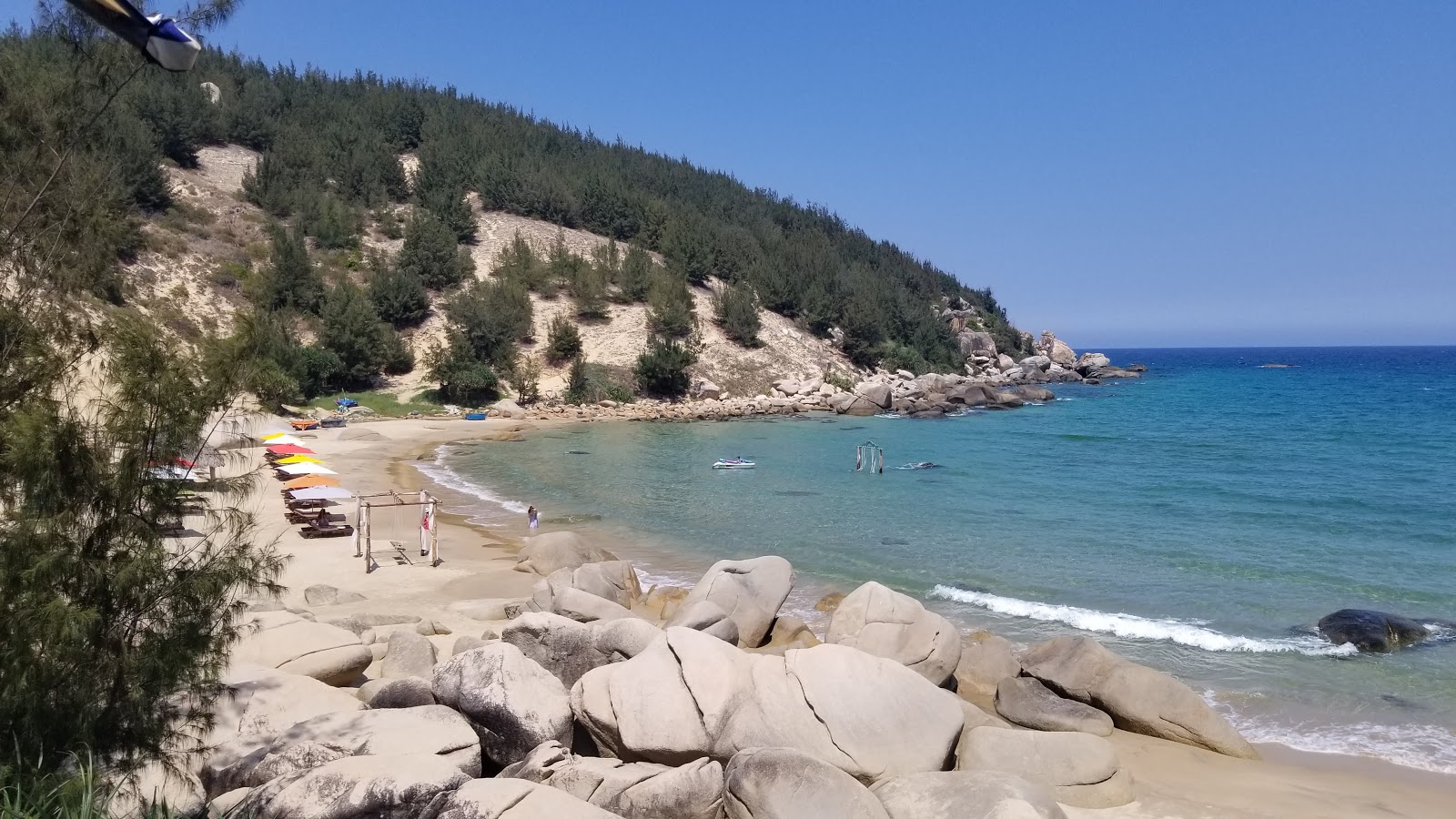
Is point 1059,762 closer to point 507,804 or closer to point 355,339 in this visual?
point 507,804

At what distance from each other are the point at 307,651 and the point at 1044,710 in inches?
353

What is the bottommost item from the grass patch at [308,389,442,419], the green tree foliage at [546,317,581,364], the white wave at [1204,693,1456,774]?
the white wave at [1204,693,1456,774]

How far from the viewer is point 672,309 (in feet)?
201

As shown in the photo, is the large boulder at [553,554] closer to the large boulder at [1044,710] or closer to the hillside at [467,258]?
the large boulder at [1044,710]

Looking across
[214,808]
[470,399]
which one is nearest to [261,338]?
[214,808]

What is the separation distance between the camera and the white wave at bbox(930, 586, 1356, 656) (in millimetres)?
14008

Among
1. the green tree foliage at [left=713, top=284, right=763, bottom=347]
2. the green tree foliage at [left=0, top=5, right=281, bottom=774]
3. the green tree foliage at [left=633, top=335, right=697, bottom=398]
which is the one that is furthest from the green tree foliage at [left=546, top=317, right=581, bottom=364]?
the green tree foliage at [left=0, top=5, right=281, bottom=774]

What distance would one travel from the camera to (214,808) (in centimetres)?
646

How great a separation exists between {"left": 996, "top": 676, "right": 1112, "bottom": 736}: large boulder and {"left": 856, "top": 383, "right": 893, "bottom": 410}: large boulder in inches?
1862

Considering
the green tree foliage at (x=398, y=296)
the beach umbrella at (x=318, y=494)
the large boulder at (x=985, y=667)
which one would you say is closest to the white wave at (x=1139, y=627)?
the large boulder at (x=985, y=667)

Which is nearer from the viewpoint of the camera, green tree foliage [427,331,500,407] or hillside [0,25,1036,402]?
green tree foliage [427,331,500,407]

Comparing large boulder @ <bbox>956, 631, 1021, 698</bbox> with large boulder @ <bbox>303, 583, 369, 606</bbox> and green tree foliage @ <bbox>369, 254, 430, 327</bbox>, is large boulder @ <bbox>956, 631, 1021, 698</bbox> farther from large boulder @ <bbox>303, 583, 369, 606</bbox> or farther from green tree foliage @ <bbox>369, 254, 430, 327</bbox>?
green tree foliage @ <bbox>369, 254, 430, 327</bbox>

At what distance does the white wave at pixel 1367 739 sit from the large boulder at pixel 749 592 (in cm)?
644

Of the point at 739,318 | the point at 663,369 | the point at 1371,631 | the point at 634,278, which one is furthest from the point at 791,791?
the point at 634,278
